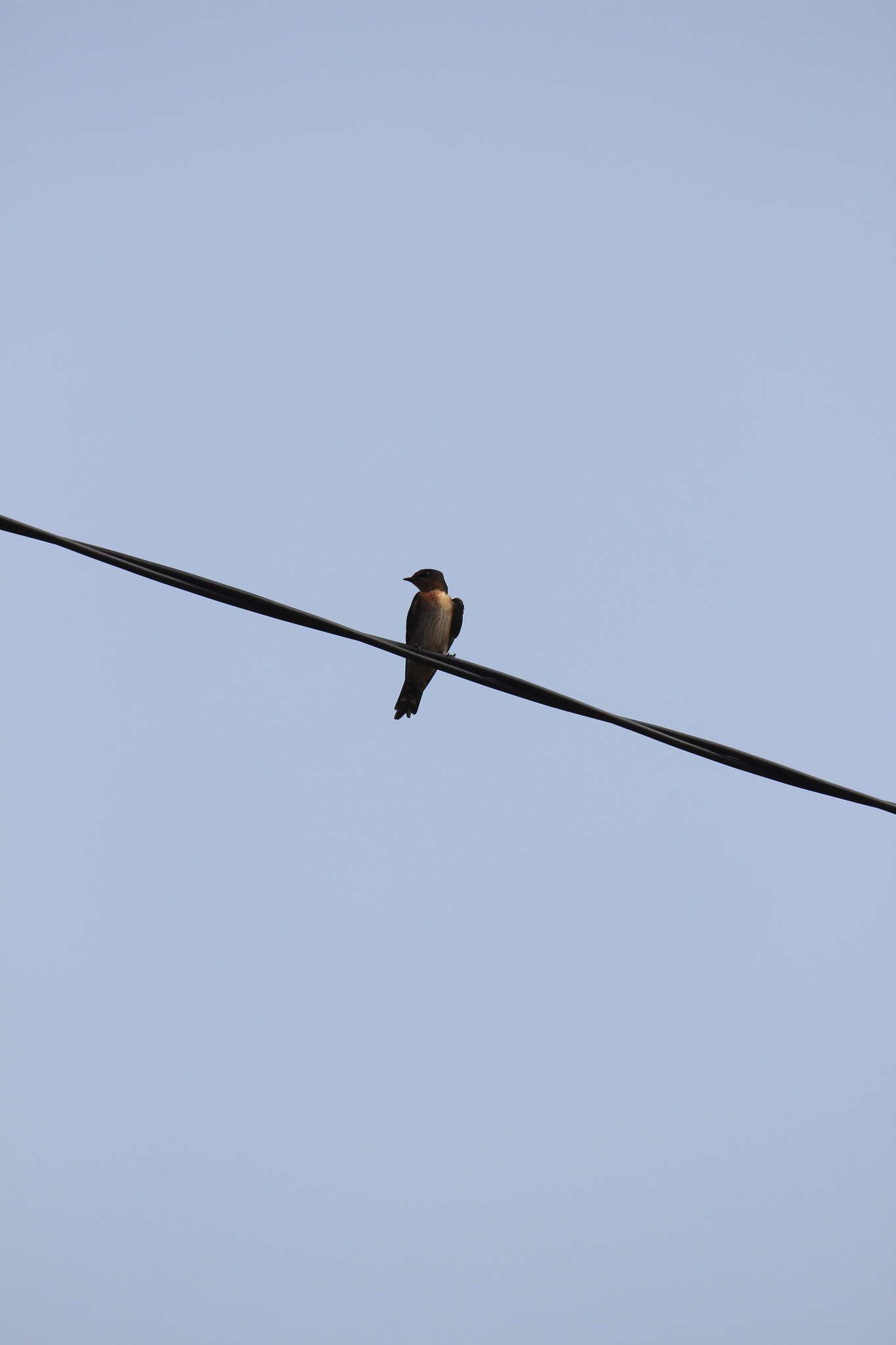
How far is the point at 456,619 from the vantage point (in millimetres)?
10383

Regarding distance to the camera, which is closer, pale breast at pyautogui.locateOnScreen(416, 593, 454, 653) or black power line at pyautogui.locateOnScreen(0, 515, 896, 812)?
black power line at pyautogui.locateOnScreen(0, 515, 896, 812)

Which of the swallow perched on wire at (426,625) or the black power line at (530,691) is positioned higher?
the swallow perched on wire at (426,625)

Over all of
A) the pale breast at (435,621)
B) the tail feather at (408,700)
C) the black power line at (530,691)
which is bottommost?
the black power line at (530,691)

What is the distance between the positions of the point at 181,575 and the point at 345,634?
20.1 inches

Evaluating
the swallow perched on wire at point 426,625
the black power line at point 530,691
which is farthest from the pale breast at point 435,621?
the black power line at point 530,691

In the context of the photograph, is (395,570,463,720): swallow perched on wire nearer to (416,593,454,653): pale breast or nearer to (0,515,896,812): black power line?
(416,593,454,653): pale breast

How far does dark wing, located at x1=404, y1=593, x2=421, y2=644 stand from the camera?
10.2 meters

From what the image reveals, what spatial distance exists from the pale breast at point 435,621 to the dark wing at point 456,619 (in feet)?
0.28

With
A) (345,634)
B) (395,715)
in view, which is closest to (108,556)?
(345,634)

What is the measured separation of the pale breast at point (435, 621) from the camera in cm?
1010

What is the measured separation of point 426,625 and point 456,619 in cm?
36

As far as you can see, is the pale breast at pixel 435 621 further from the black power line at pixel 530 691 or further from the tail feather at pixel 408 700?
the black power line at pixel 530 691

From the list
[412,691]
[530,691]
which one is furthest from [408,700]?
[530,691]

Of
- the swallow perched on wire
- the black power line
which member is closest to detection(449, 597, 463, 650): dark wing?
the swallow perched on wire
